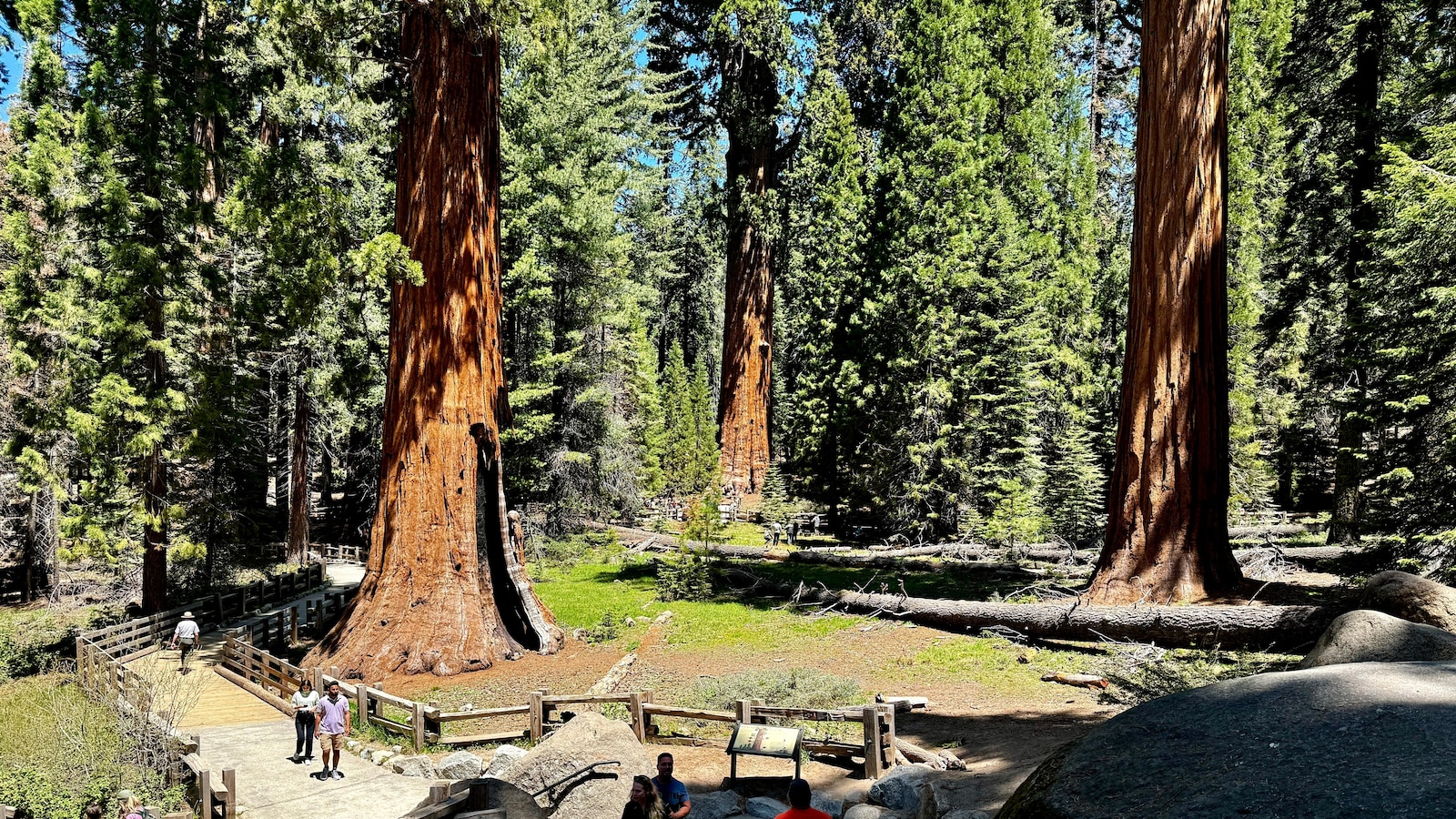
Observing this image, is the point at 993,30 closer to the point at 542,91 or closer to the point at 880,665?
the point at 542,91

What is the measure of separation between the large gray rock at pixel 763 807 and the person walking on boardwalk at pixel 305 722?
6566 millimetres

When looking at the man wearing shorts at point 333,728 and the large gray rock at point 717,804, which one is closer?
the large gray rock at point 717,804

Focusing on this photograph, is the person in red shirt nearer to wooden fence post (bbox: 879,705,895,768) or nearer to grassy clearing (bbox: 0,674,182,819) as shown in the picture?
wooden fence post (bbox: 879,705,895,768)

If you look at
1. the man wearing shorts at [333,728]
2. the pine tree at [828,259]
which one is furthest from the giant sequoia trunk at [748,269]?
the man wearing shorts at [333,728]

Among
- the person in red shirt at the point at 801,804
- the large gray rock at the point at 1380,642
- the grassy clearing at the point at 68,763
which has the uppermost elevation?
the large gray rock at the point at 1380,642

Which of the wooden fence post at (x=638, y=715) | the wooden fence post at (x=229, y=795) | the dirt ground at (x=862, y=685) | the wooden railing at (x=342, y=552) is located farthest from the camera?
the wooden railing at (x=342, y=552)

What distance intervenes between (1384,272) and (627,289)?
23616mm

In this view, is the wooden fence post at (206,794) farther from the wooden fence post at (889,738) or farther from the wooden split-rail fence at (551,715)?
the wooden fence post at (889,738)

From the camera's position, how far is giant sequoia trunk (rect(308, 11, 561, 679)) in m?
15.0

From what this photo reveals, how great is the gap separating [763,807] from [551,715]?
15.9 feet

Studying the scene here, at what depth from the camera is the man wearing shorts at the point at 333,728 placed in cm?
1090

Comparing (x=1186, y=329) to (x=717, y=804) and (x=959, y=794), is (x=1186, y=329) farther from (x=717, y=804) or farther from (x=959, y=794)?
(x=717, y=804)

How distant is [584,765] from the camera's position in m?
8.80

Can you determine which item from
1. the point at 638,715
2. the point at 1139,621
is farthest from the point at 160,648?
the point at 1139,621
